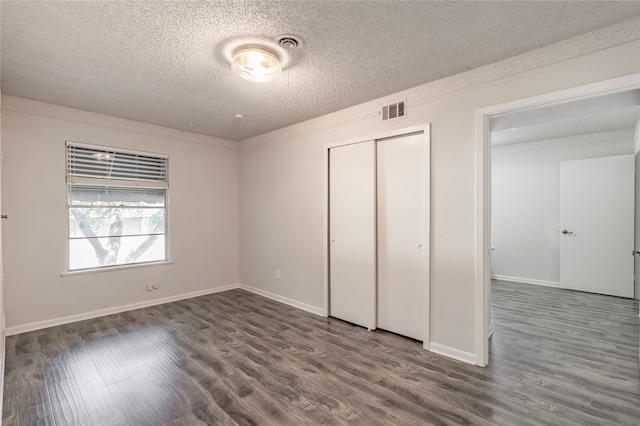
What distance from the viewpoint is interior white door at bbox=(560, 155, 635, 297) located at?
4.91m

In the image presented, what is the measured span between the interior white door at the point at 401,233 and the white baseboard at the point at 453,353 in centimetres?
23

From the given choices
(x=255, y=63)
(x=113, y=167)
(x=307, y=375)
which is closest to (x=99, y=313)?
(x=113, y=167)

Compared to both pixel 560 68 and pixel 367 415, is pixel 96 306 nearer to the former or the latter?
pixel 367 415

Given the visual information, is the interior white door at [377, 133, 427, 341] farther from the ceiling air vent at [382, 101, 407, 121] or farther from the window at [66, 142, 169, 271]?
the window at [66, 142, 169, 271]

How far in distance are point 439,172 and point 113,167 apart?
4.21 meters

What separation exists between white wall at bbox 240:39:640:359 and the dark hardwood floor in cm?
57

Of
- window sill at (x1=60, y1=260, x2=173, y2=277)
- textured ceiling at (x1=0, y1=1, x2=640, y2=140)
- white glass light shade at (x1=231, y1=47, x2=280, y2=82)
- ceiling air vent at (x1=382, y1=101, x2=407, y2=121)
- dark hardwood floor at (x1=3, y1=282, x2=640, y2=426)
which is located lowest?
dark hardwood floor at (x1=3, y1=282, x2=640, y2=426)

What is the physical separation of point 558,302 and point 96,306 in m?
6.52

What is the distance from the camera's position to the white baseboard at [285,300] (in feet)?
13.9

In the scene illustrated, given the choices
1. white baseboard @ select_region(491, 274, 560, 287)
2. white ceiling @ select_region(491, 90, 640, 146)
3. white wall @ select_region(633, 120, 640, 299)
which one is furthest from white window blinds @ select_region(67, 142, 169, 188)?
white wall @ select_region(633, 120, 640, 299)

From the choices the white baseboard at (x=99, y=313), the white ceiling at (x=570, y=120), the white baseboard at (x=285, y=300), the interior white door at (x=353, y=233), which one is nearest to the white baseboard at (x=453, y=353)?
the interior white door at (x=353, y=233)

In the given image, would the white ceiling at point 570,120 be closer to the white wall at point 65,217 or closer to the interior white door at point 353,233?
the interior white door at point 353,233

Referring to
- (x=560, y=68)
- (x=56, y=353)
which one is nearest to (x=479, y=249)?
(x=560, y=68)

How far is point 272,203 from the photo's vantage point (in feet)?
16.2
